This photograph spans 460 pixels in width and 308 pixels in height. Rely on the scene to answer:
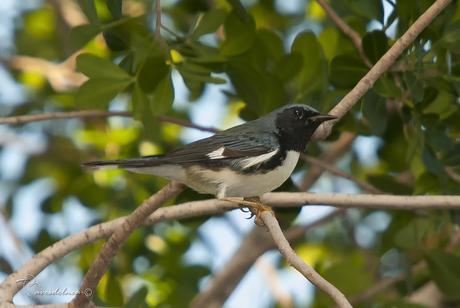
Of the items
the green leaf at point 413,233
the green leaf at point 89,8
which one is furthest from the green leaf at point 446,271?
the green leaf at point 89,8

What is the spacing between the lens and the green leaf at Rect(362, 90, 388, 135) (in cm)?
545

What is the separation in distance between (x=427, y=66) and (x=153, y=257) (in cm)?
284

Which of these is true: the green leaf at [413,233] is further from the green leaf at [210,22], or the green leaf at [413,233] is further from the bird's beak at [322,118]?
the green leaf at [210,22]

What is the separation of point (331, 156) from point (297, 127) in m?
2.01

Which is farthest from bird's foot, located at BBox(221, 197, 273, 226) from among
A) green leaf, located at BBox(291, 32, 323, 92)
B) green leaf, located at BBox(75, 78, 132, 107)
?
green leaf, located at BBox(291, 32, 323, 92)

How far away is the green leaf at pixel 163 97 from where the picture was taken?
5.36 metres

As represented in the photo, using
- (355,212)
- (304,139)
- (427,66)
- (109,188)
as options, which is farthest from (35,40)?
(427,66)

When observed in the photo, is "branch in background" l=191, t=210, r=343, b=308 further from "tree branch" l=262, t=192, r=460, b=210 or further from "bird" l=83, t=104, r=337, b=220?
"tree branch" l=262, t=192, r=460, b=210

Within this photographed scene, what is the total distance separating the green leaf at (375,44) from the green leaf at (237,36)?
0.74 meters

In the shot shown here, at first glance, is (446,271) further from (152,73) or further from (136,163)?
(152,73)

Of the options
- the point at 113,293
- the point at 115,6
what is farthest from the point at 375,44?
the point at 113,293

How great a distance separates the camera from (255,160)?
213 inches

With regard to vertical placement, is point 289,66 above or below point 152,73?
above

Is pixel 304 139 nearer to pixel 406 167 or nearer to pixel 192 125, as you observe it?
pixel 192 125
